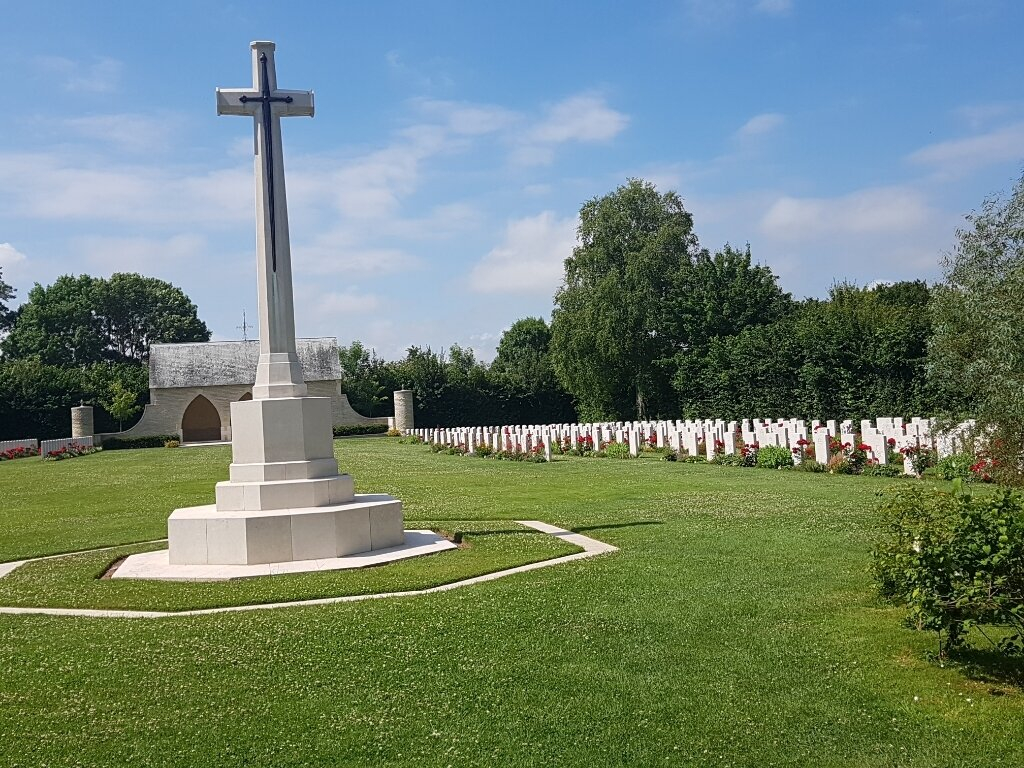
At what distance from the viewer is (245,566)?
861 cm

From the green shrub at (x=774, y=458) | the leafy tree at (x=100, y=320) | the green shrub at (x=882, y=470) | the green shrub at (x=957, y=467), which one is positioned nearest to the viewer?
the green shrub at (x=957, y=467)

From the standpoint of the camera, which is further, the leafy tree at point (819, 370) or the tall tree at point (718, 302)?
the tall tree at point (718, 302)

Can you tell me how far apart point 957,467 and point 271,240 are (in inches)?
418

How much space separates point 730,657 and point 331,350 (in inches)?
1654

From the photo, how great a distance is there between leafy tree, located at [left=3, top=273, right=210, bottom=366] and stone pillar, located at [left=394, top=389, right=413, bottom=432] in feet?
89.2

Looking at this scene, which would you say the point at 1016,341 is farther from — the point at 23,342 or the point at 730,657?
the point at 23,342

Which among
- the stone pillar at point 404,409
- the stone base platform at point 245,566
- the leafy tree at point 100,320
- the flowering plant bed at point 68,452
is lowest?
the stone base platform at point 245,566

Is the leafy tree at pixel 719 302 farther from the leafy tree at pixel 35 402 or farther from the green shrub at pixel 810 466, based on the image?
the leafy tree at pixel 35 402

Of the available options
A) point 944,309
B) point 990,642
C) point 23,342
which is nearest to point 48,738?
point 990,642

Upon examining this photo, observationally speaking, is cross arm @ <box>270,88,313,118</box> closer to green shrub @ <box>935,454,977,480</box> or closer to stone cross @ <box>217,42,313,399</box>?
stone cross @ <box>217,42,313,399</box>

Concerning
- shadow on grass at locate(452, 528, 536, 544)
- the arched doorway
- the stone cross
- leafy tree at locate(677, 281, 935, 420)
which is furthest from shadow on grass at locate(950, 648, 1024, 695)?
the arched doorway

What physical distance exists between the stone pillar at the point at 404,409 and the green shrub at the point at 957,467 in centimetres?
2978

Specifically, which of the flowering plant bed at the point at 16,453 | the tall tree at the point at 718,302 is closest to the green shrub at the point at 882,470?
the tall tree at the point at 718,302

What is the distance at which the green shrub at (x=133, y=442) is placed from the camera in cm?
3831
